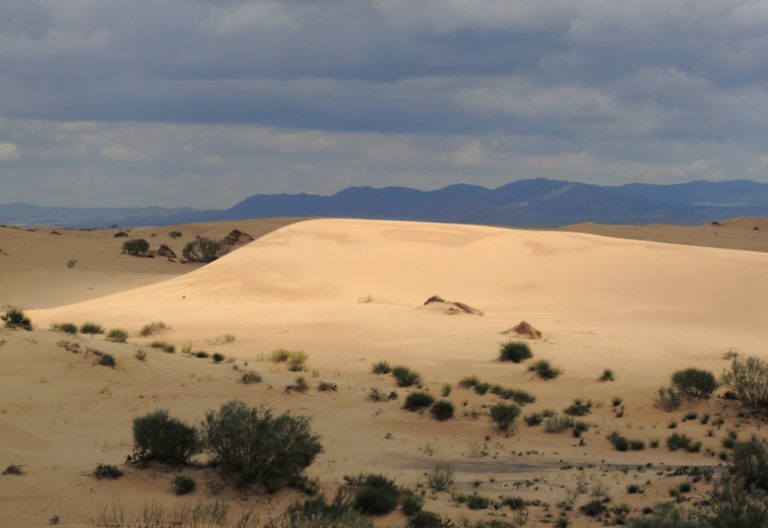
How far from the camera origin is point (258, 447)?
371 inches

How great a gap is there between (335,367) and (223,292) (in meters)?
14.7

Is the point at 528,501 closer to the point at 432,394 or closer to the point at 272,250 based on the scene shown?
the point at 432,394

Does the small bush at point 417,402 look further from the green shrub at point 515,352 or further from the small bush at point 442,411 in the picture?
the green shrub at point 515,352

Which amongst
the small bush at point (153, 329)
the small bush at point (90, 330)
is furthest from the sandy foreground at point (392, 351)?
the small bush at point (90, 330)

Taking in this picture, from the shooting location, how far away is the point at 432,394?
16703mm

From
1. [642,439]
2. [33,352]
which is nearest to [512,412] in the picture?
[642,439]

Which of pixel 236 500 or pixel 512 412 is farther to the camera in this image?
pixel 512 412

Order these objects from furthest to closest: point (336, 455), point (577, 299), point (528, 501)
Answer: point (577, 299)
point (336, 455)
point (528, 501)

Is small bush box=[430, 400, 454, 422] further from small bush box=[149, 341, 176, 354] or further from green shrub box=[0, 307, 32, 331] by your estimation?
green shrub box=[0, 307, 32, 331]

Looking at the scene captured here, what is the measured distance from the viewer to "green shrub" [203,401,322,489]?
9375 mm

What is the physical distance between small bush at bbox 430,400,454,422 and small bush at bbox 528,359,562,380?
4.45 m

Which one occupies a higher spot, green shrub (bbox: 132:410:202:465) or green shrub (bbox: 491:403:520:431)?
green shrub (bbox: 132:410:202:465)

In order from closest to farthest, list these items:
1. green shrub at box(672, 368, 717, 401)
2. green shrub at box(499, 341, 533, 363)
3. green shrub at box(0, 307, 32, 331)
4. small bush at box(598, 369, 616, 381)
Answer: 1. green shrub at box(672, 368, 717, 401)
2. small bush at box(598, 369, 616, 381)
3. green shrub at box(0, 307, 32, 331)
4. green shrub at box(499, 341, 533, 363)

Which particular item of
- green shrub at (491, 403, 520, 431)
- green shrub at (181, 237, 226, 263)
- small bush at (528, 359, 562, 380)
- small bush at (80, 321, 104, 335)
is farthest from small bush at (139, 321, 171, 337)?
green shrub at (181, 237, 226, 263)
